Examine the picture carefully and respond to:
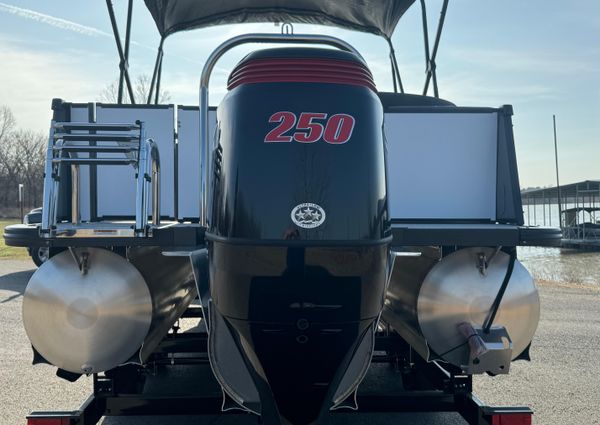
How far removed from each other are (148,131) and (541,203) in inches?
1518

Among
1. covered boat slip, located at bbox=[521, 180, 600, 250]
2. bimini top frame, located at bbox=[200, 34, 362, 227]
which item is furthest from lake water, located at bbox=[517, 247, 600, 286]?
bimini top frame, located at bbox=[200, 34, 362, 227]

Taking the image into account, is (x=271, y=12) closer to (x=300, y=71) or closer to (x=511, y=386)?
(x=300, y=71)

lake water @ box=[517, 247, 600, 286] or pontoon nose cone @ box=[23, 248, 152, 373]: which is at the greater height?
pontoon nose cone @ box=[23, 248, 152, 373]

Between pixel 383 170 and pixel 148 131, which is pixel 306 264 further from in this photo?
pixel 148 131

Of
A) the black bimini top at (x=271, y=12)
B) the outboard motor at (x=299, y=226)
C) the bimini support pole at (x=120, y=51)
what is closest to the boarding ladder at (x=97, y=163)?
the outboard motor at (x=299, y=226)

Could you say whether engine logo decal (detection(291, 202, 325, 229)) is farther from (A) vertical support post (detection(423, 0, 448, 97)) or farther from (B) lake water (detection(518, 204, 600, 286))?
(B) lake water (detection(518, 204, 600, 286))

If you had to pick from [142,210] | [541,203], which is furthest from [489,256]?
[541,203]

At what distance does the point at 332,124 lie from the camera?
204cm

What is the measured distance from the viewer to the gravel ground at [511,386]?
3686 mm

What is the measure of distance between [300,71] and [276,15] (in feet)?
8.75

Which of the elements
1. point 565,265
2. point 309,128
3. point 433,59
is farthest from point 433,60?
point 565,265

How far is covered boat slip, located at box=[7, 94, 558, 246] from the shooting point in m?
2.98

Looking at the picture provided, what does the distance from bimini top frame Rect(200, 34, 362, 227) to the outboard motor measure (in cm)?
21

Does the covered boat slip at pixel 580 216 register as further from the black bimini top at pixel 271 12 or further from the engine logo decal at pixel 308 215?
the engine logo decal at pixel 308 215
